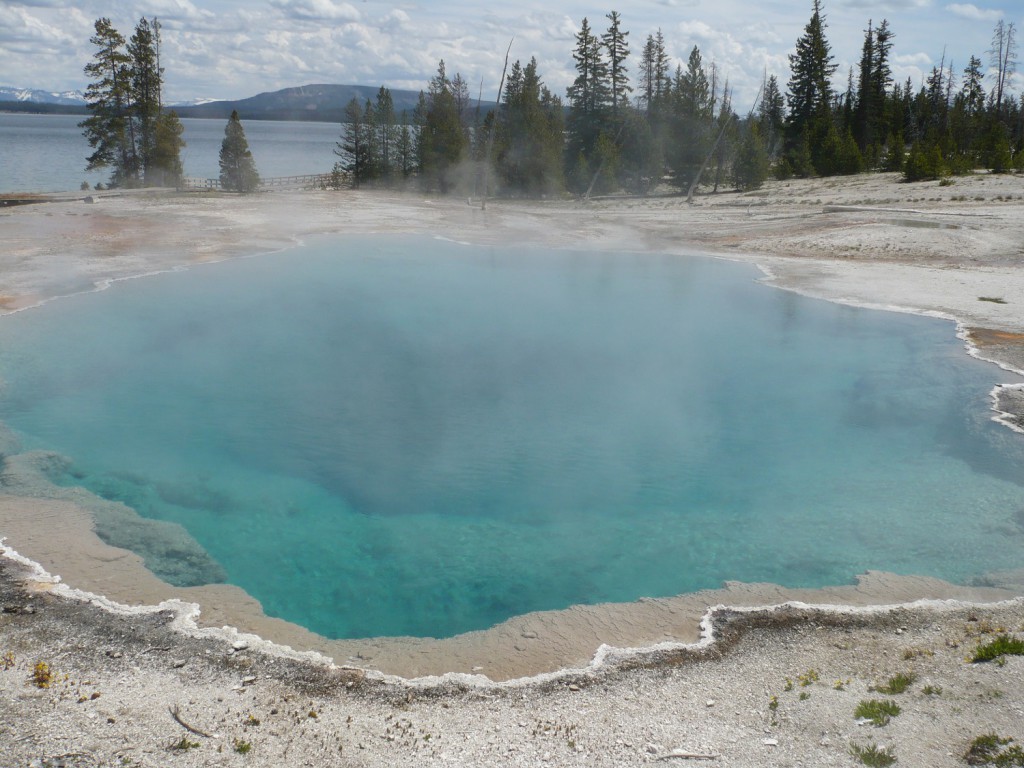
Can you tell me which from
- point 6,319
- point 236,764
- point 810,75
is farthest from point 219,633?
point 810,75

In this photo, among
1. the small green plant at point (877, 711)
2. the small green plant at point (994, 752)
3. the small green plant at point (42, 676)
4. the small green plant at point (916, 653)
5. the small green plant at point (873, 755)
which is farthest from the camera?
the small green plant at point (916, 653)

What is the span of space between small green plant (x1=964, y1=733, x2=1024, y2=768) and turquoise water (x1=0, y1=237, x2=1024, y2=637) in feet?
8.60

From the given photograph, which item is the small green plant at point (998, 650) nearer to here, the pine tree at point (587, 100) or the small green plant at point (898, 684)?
the small green plant at point (898, 684)

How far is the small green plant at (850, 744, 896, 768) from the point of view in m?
4.52

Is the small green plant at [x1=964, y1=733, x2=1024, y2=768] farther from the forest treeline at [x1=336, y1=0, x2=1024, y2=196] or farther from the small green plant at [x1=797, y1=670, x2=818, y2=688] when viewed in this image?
the forest treeline at [x1=336, y1=0, x2=1024, y2=196]

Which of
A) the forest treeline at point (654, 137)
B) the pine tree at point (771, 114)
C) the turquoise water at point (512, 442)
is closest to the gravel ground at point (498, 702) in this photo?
the turquoise water at point (512, 442)

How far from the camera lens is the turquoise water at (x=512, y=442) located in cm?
753

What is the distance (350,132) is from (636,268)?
90.3 feet

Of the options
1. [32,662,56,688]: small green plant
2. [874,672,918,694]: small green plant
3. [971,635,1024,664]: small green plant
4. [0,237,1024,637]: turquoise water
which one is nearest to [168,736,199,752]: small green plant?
[32,662,56,688]: small green plant

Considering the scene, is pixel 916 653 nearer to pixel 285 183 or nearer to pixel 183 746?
Result: pixel 183 746

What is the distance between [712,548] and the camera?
7.84 meters

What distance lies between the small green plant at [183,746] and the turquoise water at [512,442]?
1.82 metres

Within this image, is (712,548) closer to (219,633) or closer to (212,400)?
(219,633)

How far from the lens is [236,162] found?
39.8 meters
